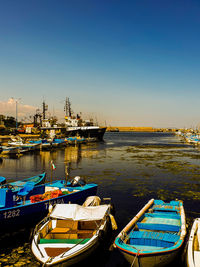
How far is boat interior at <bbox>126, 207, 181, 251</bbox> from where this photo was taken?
1023 centimetres

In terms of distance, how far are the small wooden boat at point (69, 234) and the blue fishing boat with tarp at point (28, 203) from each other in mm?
2686

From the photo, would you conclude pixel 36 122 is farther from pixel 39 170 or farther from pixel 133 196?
pixel 133 196

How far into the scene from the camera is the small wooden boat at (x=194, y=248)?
8.76 metres

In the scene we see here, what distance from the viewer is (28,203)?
1597 cm

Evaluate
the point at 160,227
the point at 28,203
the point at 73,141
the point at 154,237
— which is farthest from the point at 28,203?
the point at 73,141

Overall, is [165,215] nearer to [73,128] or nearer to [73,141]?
[73,141]

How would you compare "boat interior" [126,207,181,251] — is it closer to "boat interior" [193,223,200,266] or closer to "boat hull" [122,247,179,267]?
"boat hull" [122,247,179,267]

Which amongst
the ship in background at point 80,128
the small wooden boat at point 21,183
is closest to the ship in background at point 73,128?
the ship in background at point 80,128

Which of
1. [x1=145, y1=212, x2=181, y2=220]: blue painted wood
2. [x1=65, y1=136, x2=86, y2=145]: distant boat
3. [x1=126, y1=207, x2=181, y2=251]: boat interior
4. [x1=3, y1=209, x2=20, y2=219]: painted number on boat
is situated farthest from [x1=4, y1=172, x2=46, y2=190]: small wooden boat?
[x1=65, y1=136, x2=86, y2=145]: distant boat

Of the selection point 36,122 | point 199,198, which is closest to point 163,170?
point 199,198

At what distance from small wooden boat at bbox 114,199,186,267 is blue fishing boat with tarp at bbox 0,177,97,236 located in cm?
614

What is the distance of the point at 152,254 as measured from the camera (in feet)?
28.8

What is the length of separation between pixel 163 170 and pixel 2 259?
94.5 ft

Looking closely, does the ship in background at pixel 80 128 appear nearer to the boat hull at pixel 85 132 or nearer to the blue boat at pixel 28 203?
the boat hull at pixel 85 132
